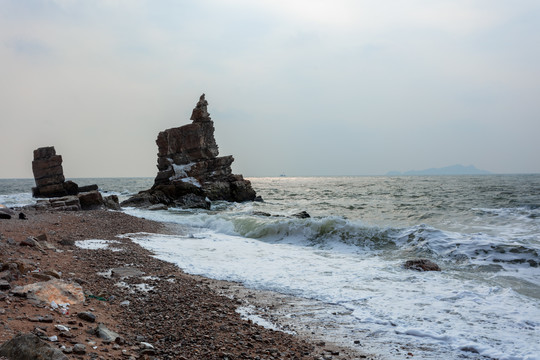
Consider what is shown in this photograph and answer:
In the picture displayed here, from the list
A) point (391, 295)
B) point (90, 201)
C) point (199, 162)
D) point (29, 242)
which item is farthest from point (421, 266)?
point (199, 162)

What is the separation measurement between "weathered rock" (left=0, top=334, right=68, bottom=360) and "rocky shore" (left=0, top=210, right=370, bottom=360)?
20 millimetres

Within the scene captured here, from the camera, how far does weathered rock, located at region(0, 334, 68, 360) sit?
328 centimetres

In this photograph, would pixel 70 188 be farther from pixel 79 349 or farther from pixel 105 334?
pixel 79 349

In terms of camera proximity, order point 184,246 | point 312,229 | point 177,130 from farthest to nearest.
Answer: point 177,130 → point 312,229 → point 184,246

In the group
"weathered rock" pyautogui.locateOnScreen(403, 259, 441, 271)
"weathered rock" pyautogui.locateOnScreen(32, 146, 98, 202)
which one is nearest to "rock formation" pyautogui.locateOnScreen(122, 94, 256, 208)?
"weathered rock" pyautogui.locateOnScreen(32, 146, 98, 202)

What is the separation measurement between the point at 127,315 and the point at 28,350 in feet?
7.31

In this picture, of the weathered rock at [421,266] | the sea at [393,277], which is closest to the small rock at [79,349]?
the sea at [393,277]

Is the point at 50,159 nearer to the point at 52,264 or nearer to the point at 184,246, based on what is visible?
the point at 184,246

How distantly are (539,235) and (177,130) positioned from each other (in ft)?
117

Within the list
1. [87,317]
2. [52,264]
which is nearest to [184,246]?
[52,264]

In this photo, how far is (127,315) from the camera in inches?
216

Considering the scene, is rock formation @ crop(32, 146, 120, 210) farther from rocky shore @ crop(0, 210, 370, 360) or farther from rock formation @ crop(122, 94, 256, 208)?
rocky shore @ crop(0, 210, 370, 360)

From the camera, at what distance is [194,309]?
19.8 ft

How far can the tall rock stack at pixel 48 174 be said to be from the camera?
41.2m
